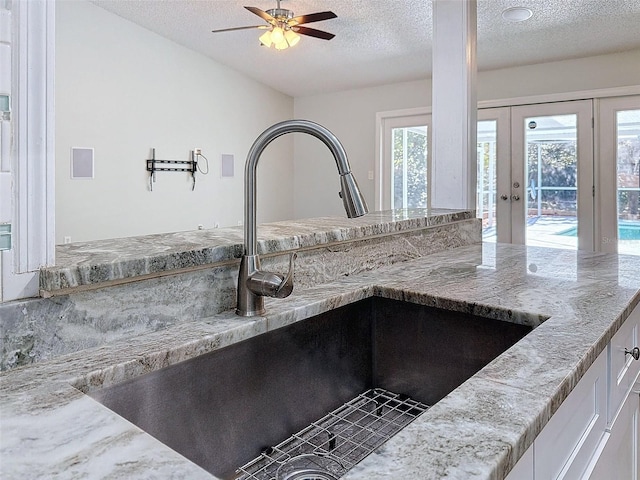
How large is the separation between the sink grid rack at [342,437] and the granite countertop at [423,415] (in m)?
0.26

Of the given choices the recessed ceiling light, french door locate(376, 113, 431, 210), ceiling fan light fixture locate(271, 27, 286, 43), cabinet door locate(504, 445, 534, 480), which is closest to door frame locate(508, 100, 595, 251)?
french door locate(376, 113, 431, 210)

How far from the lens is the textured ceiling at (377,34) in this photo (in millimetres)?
3758

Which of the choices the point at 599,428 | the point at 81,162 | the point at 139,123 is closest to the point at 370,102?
the point at 139,123

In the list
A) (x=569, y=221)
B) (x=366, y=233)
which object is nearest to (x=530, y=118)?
(x=569, y=221)

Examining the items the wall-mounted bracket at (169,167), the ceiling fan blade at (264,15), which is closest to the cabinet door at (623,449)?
the ceiling fan blade at (264,15)

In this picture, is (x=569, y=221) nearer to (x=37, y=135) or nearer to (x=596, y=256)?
(x=596, y=256)

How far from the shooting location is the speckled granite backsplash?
728 mm

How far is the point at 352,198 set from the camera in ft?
2.96

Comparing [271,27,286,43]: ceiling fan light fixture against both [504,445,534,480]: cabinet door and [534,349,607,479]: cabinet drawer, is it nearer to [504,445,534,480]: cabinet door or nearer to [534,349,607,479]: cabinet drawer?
[534,349,607,479]: cabinet drawer

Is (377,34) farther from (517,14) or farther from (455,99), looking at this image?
(455,99)

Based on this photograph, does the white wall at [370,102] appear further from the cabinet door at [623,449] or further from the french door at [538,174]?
the cabinet door at [623,449]

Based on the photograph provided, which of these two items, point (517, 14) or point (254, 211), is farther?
point (517, 14)

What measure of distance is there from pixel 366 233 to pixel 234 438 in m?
0.69

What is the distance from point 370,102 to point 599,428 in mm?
5287
